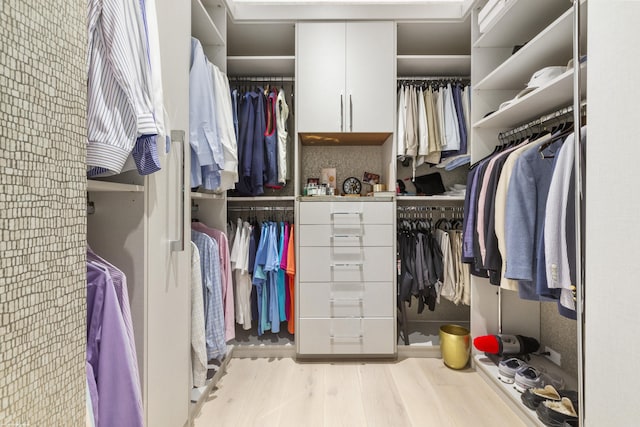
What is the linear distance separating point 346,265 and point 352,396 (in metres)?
0.78

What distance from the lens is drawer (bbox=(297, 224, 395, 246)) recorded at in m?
2.24

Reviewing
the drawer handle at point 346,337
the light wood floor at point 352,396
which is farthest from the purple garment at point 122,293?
the drawer handle at point 346,337

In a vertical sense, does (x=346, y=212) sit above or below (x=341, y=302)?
above

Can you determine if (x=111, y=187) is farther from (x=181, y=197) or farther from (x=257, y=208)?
(x=257, y=208)

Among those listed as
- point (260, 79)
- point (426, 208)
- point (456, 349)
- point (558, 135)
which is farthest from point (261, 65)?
point (456, 349)

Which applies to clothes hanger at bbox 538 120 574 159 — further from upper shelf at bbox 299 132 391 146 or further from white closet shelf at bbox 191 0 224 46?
white closet shelf at bbox 191 0 224 46

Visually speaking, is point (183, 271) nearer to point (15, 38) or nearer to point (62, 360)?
point (62, 360)

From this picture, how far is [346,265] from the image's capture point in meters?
2.24

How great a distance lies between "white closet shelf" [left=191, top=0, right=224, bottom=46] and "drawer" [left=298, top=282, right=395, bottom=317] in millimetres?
1687

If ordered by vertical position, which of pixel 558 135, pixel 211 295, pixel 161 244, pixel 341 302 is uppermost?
pixel 558 135

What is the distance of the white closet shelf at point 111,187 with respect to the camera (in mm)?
834

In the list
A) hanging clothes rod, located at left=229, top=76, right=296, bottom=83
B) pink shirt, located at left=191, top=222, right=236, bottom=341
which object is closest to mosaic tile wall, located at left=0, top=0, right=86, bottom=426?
pink shirt, located at left=191, top=222, right=236, bottom=341

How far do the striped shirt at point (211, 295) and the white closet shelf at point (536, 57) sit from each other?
1.96 m

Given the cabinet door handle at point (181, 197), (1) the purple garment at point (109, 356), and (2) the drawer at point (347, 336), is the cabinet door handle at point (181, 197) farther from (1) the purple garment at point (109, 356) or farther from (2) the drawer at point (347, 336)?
(2) the drawer at point (347, 336)
